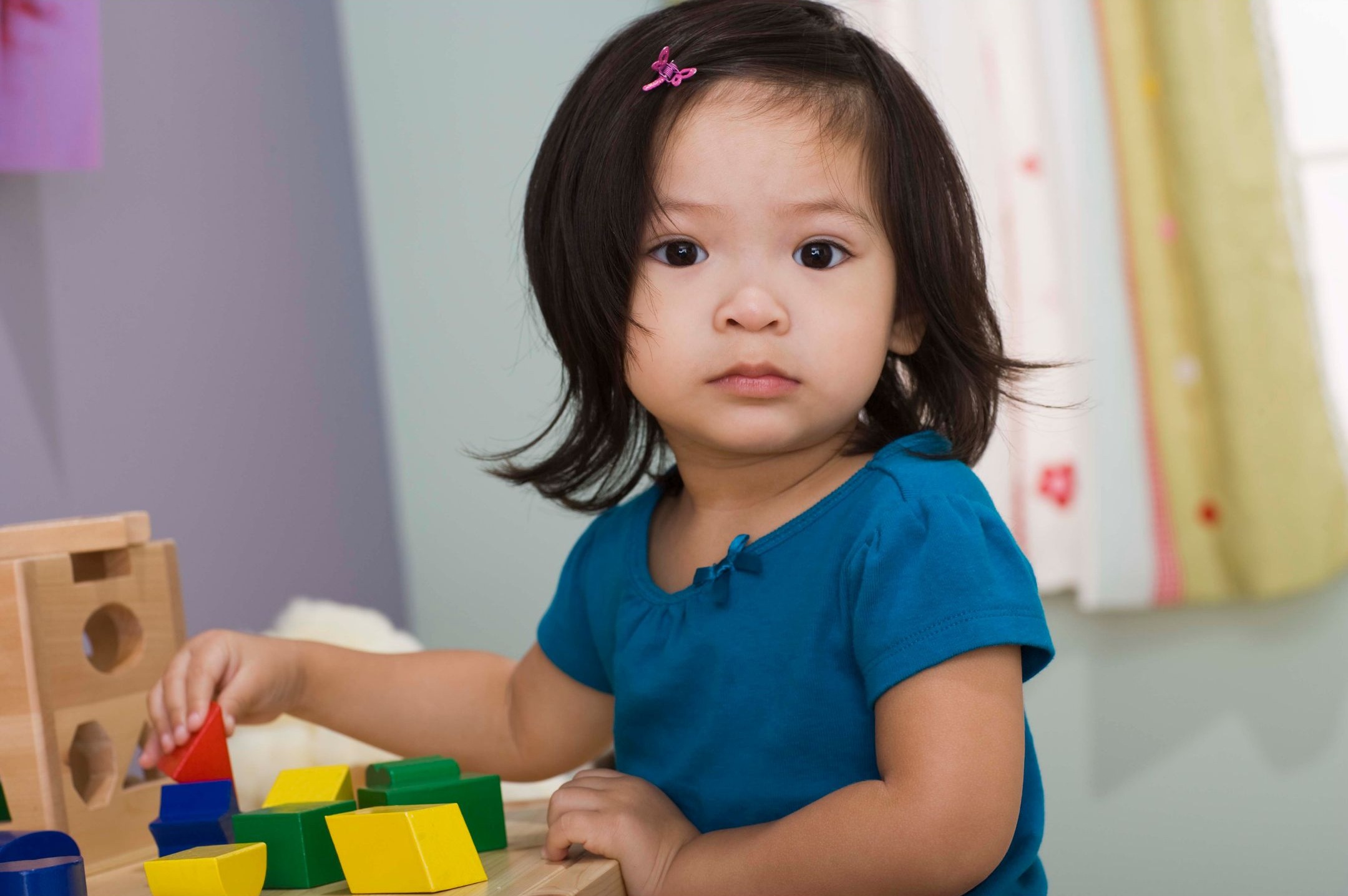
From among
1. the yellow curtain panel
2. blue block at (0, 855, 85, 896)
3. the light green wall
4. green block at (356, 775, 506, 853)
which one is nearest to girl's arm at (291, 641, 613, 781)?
green block at (356, 775, 506, 853)

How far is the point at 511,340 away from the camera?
1649 millimetres

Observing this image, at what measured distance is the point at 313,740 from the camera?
2.96 feet

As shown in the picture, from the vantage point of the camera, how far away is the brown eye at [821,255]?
0.70 metres

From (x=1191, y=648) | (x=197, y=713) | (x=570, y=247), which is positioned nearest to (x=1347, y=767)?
(x=1191, y=648)

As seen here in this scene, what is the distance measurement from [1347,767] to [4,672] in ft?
4.66

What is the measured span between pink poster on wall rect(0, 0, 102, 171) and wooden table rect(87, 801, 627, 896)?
0.55 metres

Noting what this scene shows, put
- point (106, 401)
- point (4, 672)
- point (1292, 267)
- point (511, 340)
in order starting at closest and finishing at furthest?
1. point (4, 672)
2. point (106, 401)
3. point (1292, 267)
4. point (511, 340)

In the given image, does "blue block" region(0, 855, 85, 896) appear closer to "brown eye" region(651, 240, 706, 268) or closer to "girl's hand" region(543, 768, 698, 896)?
"girl's hand" region(543, 768, 698, 896)

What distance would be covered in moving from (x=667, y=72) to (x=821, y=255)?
0.14m

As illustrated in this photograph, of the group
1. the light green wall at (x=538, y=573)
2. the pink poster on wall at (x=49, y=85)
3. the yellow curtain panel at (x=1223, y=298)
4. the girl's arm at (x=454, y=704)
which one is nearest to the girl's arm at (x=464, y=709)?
the girl's arm at (x=454, y=704)

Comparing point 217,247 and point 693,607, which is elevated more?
point 217,247

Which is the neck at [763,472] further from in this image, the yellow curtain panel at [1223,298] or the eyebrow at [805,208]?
the yellow curtain panel at [1223,298]

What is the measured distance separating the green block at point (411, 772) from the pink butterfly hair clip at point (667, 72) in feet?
1.28

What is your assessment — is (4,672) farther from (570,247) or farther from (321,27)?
(321,27)
